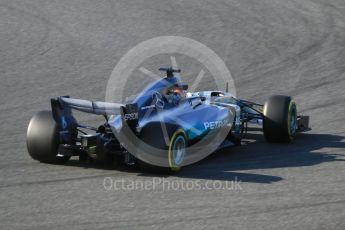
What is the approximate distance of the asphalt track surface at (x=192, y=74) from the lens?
819 centimetres

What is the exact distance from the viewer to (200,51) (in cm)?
1948

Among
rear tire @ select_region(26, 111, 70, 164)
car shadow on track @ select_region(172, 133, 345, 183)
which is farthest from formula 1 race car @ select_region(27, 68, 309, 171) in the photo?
car shadow on track @ select_region(172, 133, 345, 183)

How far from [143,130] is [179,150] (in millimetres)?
621

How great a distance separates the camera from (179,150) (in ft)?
33.3

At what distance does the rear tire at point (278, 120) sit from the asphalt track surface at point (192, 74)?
216 mm

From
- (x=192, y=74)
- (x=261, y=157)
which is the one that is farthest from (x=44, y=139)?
(x=192, y=74)

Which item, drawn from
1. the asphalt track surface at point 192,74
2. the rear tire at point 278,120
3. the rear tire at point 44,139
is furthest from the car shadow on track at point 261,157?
the rear tire at point 44,139

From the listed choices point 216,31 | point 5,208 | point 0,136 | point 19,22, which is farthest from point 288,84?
point 5,208

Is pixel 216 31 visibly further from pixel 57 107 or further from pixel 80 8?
pixel 57 107

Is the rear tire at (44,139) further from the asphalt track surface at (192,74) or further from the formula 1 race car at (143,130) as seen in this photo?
the asphalt track surface at (192,74)

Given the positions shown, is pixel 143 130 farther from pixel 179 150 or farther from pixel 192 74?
pixel 192 74

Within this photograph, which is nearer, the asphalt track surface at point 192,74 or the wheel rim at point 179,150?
the asphalt track surface at point 192,74

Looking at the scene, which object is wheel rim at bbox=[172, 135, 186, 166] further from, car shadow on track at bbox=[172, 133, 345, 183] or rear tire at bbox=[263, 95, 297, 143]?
rear tire at bbox=[263, 95, 297, 143]

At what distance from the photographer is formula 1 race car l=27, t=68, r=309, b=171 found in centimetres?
977
